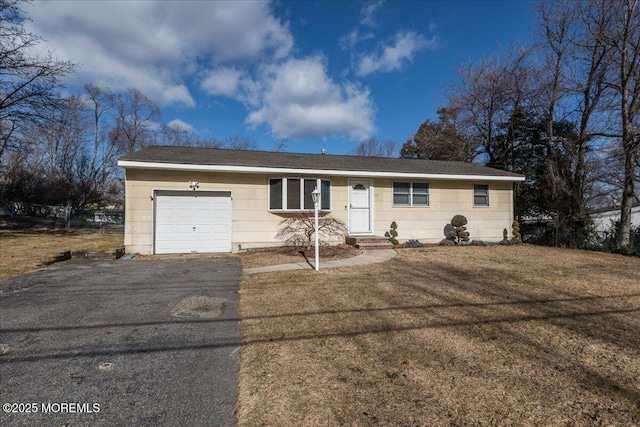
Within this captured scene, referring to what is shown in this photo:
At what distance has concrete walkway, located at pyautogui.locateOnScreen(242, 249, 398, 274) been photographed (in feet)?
24.4

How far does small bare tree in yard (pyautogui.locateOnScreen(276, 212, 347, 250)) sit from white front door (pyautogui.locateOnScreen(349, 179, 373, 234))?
0.67 metres

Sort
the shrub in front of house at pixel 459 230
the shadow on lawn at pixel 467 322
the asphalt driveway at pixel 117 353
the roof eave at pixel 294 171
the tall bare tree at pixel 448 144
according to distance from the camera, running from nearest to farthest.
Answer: the asphalt driveway at pixel 117 353
the shadow on lawn at pixel 467 322
the roof eave at pixel 294 171
the shrub in front of house at pixel 459 230
the tall bare tree at pixel 448 144

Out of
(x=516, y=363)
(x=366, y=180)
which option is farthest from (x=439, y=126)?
(x=516, y=363)

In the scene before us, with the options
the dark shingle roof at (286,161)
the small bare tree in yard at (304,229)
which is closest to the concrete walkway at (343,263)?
the small bare tree in yard at (304,229)

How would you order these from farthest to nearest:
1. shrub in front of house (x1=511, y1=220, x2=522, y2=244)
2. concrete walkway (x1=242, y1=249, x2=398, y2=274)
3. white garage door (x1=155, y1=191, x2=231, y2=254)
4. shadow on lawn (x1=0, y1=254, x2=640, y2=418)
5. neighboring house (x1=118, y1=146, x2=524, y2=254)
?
shrub in front of house (x1=511, y1=220, x2=522, y2=244), white garage door (x1=155, y1=191, x2=231, y2=254), neighboring house (x1=118, y1=146, x2=524, y2=254), concrete walkway (x1=242, y1=249, x2=398, y2=274), shadow on lawn (x1=0, y1=254, x2=640, y2=418)

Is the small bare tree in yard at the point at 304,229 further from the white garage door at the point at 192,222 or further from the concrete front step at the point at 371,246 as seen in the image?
the white garage door at the point at 192,222

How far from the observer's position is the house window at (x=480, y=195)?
41.9 ft

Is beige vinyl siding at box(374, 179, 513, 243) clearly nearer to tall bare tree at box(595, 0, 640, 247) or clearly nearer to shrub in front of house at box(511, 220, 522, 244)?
shrub in front of house at box(511, 220, 522, 244)

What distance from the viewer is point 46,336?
3498mm

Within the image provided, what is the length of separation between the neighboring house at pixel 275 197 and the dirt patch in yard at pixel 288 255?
529 millimetres

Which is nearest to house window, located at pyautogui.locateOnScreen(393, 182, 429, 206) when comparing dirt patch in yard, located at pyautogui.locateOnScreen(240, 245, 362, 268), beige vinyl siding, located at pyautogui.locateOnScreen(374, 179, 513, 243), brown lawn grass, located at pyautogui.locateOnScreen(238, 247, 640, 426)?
beige vinyl siding, located at pyautogui.locateOnScreen(374, 179, 513, 243)

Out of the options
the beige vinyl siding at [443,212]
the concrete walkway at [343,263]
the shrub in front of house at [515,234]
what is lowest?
the concrete walkway at [343,263]

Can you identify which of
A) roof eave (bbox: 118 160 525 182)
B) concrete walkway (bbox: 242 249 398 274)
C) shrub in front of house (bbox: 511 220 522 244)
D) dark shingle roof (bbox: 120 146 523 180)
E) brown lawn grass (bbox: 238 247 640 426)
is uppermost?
dark shingle roof (bbox: 120 146 523 180)

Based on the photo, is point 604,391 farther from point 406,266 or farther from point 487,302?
point 406,266
